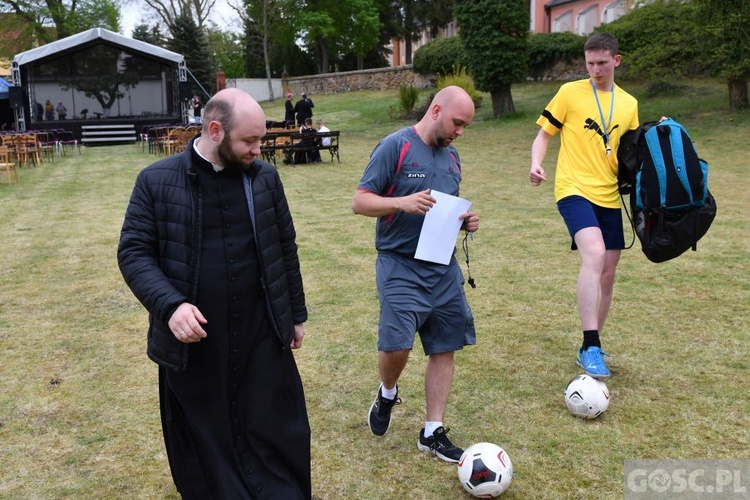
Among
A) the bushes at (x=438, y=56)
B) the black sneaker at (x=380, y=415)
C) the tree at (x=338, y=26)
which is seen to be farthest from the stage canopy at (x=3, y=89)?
the black sneaker at (x=380, y=415)

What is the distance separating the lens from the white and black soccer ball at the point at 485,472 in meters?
3.20

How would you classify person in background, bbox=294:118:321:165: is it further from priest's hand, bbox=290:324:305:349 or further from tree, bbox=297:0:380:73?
tree, bbox=297:0:380:73

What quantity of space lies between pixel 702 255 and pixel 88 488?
21.3 ft

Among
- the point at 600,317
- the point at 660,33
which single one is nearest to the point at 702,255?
the point at 600,317

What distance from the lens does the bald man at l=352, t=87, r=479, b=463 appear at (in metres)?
3.42

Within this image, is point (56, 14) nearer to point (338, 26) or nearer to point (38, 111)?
point (38, 111)

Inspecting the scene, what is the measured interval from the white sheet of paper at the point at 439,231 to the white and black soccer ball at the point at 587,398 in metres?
1.17

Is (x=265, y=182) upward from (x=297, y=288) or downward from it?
upward

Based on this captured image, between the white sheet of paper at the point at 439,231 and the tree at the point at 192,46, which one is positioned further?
the tree at the point at 192,46

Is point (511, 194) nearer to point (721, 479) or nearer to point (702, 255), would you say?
point (702, 255)

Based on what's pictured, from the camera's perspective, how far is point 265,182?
293 cm

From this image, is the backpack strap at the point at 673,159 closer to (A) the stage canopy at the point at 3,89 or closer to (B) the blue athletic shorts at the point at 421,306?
(B) the blue athletic shorts at the point at 421,306

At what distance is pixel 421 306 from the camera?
3.49m

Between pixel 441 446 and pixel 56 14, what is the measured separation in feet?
148
